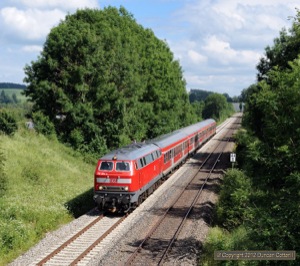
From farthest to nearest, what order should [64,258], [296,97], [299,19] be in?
1. [64,258]
2. [299,19]
3. [296,97]

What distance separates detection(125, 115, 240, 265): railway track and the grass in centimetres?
501

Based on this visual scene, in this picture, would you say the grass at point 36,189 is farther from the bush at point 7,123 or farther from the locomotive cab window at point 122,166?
the locomotive cab window at point 122,166

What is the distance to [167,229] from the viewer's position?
19.8m

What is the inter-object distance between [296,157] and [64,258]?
31.5ft

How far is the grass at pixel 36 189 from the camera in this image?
58.9ft

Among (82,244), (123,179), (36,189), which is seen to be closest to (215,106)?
(36,189)

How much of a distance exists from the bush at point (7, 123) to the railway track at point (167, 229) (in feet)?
49.6

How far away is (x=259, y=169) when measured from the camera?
13430 millimetres

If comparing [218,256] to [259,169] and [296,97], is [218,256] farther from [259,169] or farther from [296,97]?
[296,97]

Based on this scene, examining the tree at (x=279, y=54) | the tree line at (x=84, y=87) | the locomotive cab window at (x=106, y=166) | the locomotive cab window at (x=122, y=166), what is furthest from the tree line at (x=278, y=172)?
A: the tree line at (x=84, y=87)

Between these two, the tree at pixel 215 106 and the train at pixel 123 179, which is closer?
the train at pixel 123 179

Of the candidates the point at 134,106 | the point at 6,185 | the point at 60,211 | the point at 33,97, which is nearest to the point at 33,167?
the point at 6,185

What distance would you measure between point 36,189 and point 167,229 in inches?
389

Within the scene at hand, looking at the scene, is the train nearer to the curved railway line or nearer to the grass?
the curved railway line
